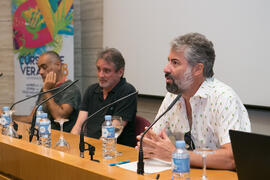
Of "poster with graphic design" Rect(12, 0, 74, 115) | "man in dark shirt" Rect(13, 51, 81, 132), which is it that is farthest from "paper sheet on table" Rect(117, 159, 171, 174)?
"poster with graphic design" Rect(12, 0, 74, 115)

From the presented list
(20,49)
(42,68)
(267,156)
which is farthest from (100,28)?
(267,156)

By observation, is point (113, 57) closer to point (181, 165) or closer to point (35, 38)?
point (181, 165)

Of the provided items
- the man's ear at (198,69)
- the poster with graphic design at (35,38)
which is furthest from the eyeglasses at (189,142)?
the poster with graphic design at (35,38)

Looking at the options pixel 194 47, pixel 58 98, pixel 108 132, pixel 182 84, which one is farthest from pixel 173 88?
pixel 58 98

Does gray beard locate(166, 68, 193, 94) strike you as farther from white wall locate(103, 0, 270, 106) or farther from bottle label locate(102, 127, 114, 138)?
white wall locate(103, 0, 270, 106)

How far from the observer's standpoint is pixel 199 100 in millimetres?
2164

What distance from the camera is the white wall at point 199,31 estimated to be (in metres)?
3.12

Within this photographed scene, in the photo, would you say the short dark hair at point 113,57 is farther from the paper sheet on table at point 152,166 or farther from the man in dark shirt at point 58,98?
the paper sheet on table at point 152,166

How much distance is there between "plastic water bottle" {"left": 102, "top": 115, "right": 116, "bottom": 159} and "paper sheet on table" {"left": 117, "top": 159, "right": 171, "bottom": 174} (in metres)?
0.24

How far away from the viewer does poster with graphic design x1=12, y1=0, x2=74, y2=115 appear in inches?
173

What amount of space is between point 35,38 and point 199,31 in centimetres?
215

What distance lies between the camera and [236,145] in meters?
1.27

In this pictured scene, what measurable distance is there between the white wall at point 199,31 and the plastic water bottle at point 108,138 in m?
1.65

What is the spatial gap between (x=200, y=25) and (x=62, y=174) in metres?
2.49
